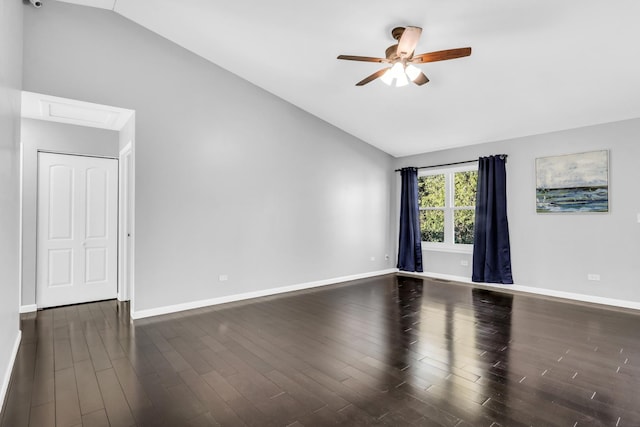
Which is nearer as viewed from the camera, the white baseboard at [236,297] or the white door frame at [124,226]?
the white baseboard at [236,297]

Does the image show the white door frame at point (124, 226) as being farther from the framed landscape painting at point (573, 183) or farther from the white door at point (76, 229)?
the framed landscape painting at point (573, 183)

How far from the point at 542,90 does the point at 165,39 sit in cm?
479

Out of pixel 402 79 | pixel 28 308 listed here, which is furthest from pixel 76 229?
pixel 402 79

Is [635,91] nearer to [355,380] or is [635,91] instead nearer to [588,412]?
[588,412]

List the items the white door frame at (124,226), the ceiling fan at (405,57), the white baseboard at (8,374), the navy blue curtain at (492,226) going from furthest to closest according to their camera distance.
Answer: the navy blue curtain at (492,226) → the white door frame at (124,226) → the ceiling fan at (405,57) → the white baseboard at (8,374)

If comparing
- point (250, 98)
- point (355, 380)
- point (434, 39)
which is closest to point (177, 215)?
point (250, 98)

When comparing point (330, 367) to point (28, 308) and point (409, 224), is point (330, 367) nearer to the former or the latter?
point (28, 308)

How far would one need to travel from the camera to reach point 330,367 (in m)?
2.69

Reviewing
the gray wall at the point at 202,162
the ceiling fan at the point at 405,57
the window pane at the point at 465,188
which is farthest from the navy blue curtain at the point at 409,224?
the ceiling fan at the point at 405,57

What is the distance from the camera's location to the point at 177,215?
4.25m

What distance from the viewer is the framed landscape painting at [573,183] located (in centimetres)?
462

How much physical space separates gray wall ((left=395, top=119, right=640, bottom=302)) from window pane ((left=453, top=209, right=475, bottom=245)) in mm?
757

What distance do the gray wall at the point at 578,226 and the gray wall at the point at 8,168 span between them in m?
6.21

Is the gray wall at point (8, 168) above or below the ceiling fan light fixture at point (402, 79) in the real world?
below
